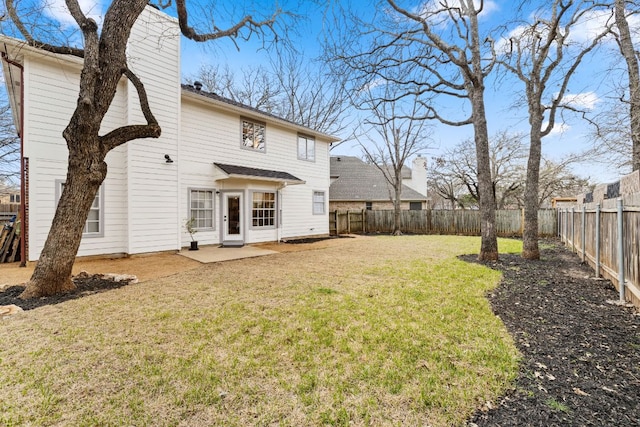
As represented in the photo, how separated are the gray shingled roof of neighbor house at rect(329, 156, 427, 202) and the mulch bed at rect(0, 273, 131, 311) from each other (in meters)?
17.3

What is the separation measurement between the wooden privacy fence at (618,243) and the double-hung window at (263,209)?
9294 mm

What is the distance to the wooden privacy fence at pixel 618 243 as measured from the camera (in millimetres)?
3797

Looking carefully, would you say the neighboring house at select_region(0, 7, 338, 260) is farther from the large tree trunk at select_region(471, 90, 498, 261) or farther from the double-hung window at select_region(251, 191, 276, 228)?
the large tree trunk at select_region(471, 90, 498, 261)

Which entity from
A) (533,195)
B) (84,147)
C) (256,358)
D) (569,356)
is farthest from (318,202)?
(569,356)

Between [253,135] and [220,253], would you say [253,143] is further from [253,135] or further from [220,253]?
[220,253]

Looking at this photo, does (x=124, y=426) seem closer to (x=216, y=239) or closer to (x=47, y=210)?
(x=47, y=210)

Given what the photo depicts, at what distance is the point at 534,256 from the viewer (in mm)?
7742

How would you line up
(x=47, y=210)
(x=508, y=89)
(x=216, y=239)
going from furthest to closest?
1. (x=216, y=239)
2. (x=508, y=89)
3. (x=47, y=210)

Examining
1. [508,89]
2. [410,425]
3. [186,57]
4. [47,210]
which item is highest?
[186,57]

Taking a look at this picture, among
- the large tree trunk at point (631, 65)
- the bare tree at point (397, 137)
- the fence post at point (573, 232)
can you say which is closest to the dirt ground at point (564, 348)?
the fence post at point (573, 232)

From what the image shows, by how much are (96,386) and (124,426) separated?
2.04 ft

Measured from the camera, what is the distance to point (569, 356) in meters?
2.74

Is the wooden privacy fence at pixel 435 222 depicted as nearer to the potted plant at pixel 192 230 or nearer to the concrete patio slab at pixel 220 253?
the concrete patio slab at pixel 220 253

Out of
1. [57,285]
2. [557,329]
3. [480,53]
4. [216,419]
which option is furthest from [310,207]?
[216,419]
